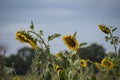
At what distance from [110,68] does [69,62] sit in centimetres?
222

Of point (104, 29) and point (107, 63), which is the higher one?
point (104, 29)

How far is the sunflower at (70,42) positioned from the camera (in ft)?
15.0

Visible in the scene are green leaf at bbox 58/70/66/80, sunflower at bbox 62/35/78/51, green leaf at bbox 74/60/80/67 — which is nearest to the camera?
green leaf at bbox 58/70/66/80

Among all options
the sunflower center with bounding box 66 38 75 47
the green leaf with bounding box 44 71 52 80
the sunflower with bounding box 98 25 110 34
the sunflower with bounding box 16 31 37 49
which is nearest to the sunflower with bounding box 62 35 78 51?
the sunflower center with bounding box 66 38 75 47

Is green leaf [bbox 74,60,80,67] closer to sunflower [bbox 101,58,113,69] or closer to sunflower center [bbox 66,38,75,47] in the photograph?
sunflower center [bbox 66,38,75,47]

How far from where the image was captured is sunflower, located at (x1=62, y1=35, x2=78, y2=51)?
458 centimetres

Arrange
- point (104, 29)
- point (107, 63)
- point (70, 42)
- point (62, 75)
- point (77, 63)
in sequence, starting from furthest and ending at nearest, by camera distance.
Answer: point (107, 63) → point (104, 29) → point (70, 42) → point (77, 63) → point (62, 75)

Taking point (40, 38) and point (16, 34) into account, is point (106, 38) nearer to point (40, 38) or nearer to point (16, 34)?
point (16, 34)

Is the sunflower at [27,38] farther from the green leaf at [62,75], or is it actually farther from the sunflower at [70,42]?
the sunflower at [70,42]

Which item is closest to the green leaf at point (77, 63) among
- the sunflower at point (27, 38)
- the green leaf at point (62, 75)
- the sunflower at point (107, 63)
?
the green leaf at point (62, 75)

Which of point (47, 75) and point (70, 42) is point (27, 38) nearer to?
point (47, 75)

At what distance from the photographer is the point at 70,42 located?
4.70 meters

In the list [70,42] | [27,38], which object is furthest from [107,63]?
[27,38]

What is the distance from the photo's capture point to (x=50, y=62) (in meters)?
3.72
